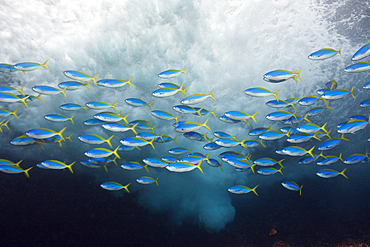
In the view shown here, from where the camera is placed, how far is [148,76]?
6531 mm

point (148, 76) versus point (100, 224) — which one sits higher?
point (148, 76)

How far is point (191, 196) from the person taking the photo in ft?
34.0

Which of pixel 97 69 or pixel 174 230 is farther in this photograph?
pixel 174 230

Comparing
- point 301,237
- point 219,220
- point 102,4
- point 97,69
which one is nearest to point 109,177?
point 97,69

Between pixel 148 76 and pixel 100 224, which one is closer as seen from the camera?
pixel 148 76

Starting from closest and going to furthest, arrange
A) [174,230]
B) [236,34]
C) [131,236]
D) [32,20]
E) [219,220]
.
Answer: [32,20] < [236,34] < [131,236] < [174,230] < [219,220]

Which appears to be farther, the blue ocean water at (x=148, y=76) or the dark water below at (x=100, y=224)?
the dark water below at (x=100, y=224)

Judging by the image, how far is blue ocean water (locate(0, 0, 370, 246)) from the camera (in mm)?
5391

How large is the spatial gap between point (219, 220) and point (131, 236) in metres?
5.33

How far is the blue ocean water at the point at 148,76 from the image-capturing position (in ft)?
17.7

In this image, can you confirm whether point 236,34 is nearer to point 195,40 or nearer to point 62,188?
point 195,40

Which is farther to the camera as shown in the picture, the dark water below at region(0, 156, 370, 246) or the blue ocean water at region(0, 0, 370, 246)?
the dark water below at region(0, 156, 370, 246)

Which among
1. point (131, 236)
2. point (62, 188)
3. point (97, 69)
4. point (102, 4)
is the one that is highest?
point (102, 4)

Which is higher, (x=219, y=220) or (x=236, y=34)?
(x=236, y=34)
